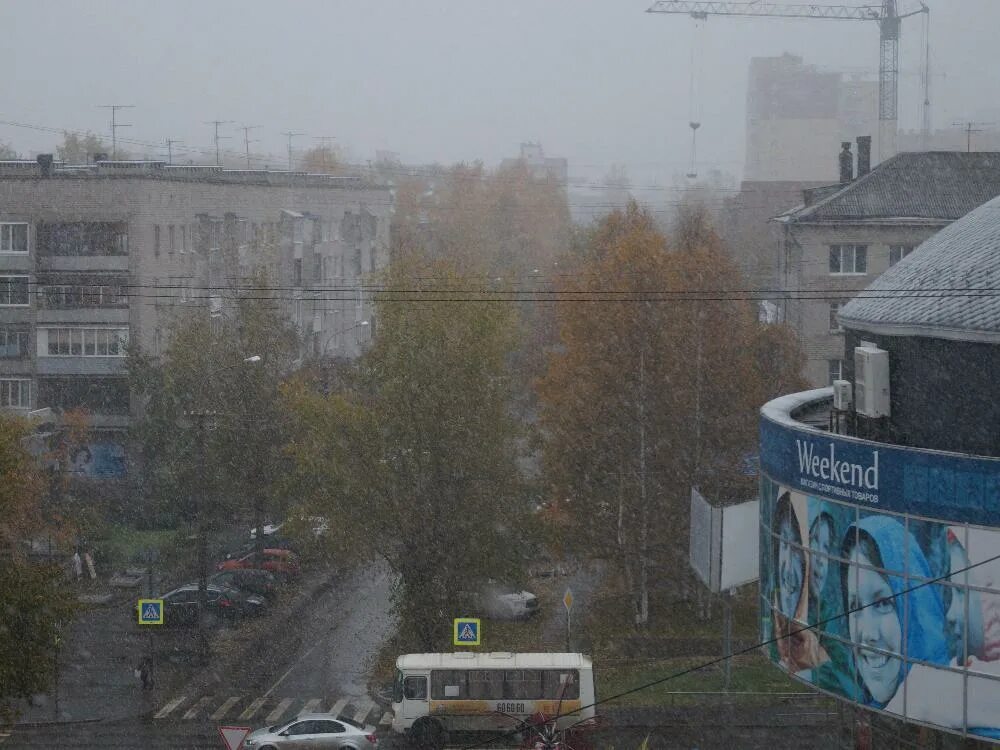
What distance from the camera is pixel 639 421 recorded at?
2217cm

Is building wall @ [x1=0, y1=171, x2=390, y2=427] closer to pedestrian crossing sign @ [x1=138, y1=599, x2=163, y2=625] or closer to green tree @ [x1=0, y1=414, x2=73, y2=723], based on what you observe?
pedestrian crossing sign @ [x1=138, y1=599, x2=163, y2=625]

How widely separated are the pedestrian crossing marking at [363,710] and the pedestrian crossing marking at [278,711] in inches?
40.7

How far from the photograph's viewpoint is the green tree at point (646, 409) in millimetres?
22266

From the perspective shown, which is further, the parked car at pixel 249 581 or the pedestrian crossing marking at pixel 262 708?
the parked car at pixel 249 581

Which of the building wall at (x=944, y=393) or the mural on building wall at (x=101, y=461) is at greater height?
the building wall at (x=944, y=393)

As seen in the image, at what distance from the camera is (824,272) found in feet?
101

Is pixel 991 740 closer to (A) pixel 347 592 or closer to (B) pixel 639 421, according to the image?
(B) pixel 639 421

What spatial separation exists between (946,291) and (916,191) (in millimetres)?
21483

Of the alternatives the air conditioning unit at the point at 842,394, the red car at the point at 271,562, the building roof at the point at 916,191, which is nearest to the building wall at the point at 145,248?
the red car at the point at 271,562

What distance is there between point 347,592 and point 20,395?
13393 millimetres

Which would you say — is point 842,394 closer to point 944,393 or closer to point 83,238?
point 944,393

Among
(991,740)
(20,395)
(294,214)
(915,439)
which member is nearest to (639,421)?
(915,439)

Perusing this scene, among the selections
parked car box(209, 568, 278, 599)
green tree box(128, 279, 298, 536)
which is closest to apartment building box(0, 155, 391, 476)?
green tree box(128, 279, 298, 536)

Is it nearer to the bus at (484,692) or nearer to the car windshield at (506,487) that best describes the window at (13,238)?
the car windshield at (506,487)
